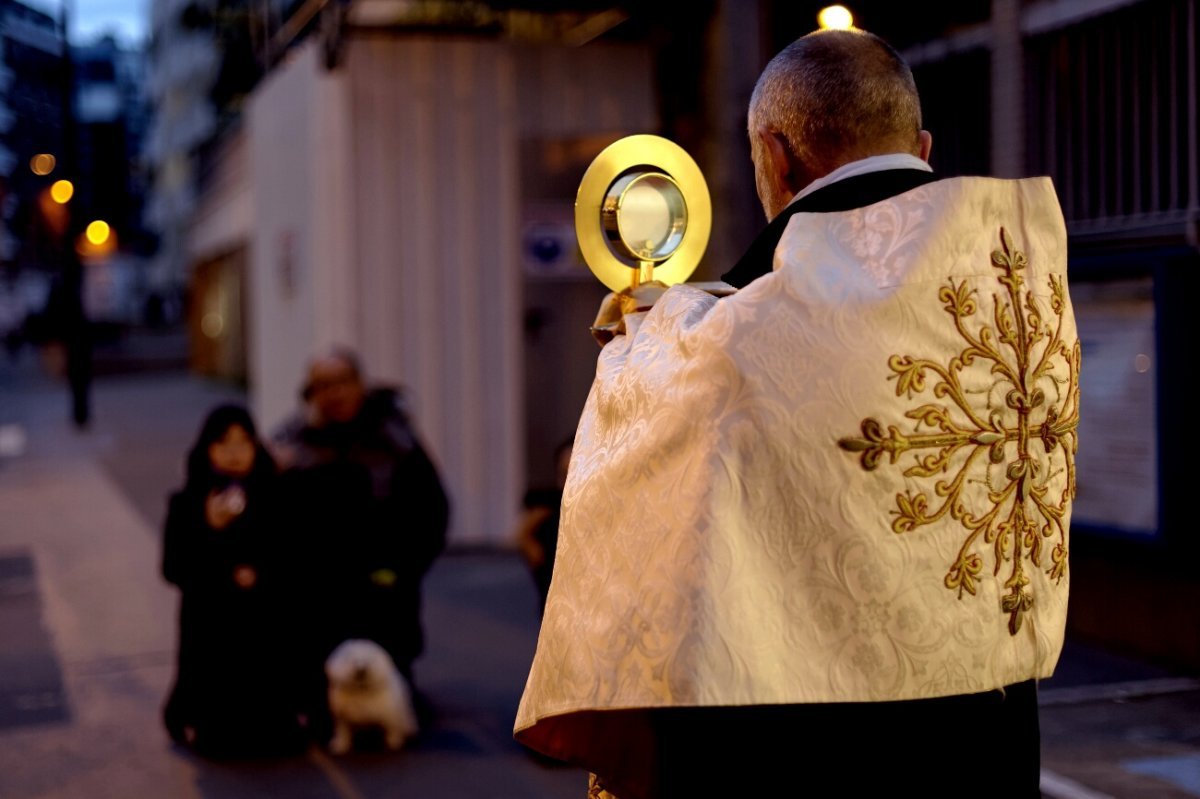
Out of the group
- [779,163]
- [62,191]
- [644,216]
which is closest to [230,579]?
[644,216]

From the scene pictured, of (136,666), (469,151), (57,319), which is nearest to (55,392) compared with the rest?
(57,319)

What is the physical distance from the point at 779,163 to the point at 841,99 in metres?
0.13

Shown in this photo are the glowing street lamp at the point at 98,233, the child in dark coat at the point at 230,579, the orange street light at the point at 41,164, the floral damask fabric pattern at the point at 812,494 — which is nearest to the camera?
the floral damask fabric pattern at the point at 812,494

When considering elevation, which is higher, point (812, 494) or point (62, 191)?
point (62, 191)

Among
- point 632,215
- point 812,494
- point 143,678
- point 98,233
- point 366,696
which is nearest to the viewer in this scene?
point 812,494

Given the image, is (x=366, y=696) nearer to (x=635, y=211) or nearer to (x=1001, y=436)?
(x=635, y=211)

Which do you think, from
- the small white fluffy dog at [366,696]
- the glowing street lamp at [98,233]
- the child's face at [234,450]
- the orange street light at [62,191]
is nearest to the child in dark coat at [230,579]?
the child's face at [234,450]

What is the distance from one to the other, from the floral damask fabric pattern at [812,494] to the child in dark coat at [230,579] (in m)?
4.00

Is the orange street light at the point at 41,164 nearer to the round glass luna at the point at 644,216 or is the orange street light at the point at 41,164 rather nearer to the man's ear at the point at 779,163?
the round glass luna at the point at 644,216

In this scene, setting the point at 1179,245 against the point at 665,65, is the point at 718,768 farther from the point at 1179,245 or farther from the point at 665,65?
the point at 665,65

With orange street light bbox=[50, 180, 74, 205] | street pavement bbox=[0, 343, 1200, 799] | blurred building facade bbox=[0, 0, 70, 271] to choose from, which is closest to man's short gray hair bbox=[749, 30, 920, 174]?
street pavement bbox=[0, 343, 1200, 799]

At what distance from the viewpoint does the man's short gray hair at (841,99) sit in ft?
6.53

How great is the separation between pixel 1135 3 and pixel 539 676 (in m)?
5.20

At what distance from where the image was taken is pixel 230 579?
19.0 feet
